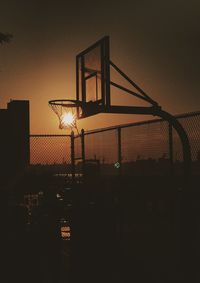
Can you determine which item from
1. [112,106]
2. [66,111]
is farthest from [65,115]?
[112,106]

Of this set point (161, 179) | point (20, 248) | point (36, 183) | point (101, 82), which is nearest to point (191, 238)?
point (161, 179)

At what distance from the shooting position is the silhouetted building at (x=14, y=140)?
14.6 m

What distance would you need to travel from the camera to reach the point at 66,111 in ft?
34.7

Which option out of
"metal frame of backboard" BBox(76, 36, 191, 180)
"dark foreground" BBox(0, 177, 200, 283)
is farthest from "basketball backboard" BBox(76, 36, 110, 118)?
"dark foreground" BBox(0, 177, 200, 283)

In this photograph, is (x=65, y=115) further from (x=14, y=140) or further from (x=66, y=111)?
(x=14, y=140)

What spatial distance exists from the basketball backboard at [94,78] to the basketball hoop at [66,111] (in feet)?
0.79

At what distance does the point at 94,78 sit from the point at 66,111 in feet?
4.52

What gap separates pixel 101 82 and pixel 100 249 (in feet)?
10.3

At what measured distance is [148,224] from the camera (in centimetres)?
964

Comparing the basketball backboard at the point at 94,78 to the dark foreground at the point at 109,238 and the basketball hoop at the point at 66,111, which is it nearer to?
the basketball hoop at the point at 66,111

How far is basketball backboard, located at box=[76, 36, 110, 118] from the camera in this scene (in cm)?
888

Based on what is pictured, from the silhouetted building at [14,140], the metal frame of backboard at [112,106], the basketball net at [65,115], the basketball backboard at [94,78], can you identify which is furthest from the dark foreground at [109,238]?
the silhouetted building at [14,140]

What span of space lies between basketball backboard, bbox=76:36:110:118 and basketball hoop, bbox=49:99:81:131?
0.79ft

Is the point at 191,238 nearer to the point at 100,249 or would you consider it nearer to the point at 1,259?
the point at 100,249
